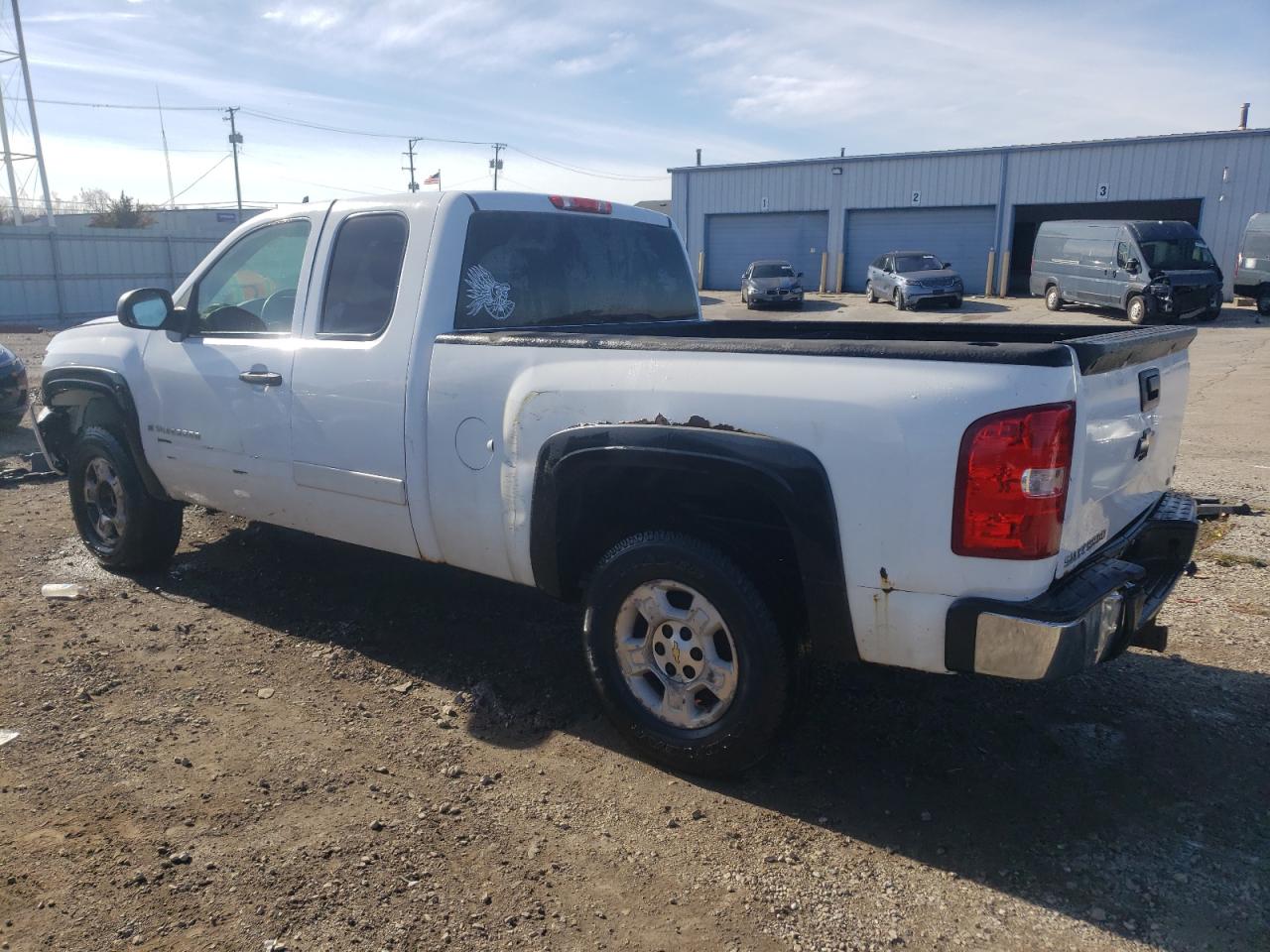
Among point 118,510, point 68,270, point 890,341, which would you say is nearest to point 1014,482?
point 890,341

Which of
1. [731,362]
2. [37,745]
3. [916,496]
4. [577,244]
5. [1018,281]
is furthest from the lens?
[1018,281]

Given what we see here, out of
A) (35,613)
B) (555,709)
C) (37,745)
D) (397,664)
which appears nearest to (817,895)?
(555,709)

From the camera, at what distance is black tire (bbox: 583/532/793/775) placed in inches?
126

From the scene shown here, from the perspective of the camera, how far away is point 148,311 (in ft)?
16.4

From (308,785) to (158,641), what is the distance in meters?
1.76

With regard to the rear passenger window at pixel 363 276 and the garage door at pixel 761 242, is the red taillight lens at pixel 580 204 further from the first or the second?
the garage door at pixel 761 242

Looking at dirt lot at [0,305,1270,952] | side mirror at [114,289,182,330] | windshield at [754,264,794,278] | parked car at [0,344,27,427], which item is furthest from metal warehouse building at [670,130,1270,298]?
dirt lot at [0,305,1270,952]

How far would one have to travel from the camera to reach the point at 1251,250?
2525 centimetres

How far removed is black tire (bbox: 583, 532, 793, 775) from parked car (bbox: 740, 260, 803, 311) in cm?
2631

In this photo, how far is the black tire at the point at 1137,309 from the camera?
22.5m

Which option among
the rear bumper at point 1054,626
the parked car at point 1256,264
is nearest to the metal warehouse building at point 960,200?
the parked car at point 1256,264

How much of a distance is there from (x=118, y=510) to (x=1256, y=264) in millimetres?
27602

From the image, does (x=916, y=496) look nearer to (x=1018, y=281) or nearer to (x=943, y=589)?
(x=943, y=589)

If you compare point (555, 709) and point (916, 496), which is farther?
point (555, 709)
